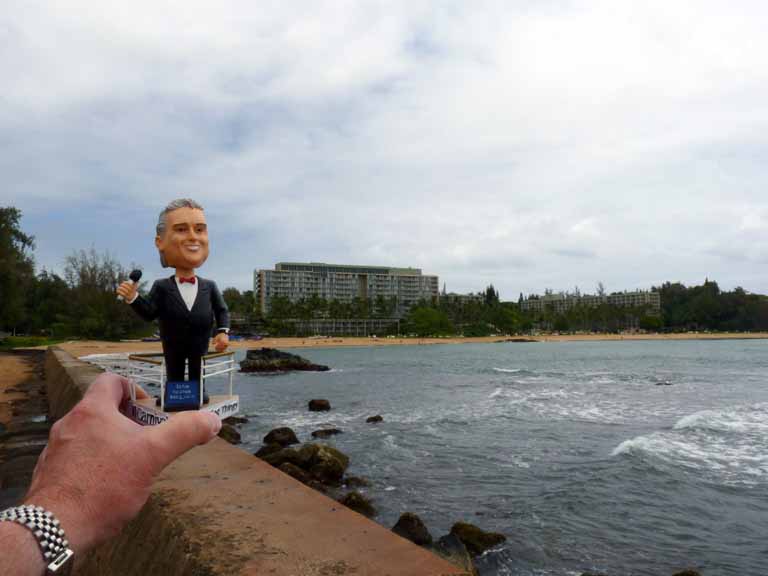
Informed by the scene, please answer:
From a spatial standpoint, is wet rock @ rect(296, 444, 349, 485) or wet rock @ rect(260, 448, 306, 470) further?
wet rock @ rect(260, 448, 306, 470)

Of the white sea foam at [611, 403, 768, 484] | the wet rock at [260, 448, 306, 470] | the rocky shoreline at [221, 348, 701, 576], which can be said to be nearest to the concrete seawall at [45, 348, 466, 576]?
the rocky shoreline at [221, 348, 701, 576]

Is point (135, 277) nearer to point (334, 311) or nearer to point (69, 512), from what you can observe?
point (69, 512)

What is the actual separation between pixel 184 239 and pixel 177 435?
107 inches

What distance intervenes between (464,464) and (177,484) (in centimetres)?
1128

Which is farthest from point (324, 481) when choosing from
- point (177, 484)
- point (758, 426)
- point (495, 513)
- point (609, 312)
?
point (609, 312)

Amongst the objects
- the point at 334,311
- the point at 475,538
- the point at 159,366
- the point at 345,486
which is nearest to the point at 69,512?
the point at 159,366

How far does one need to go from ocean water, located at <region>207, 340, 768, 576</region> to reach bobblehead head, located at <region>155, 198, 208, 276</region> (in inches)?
282

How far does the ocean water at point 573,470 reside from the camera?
30.7ft

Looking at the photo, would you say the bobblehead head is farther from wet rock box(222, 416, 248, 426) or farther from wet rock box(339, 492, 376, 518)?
wet rock box(222, 416, 248, 426)

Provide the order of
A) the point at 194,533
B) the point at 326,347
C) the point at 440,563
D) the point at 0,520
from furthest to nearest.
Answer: the point at 326,347
the point at 194,533
the point at 440,563
the point at 0,520

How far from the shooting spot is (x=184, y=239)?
3885 mm

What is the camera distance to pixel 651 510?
11.3 m

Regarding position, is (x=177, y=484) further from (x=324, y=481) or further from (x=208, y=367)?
(x=324, y=481)

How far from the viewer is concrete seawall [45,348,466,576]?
127 inches
